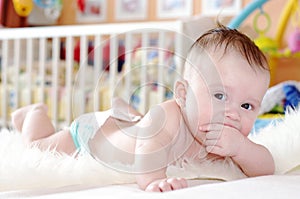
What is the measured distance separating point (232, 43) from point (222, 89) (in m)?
0.07

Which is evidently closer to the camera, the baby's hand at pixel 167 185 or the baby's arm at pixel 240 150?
the baby's hand at pixel 167 185

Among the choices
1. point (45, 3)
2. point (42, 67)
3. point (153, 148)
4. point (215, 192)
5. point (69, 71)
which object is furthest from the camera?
point (45, 3)

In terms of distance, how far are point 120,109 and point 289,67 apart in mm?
1984

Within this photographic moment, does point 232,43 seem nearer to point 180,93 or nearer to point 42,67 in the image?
point 180,93

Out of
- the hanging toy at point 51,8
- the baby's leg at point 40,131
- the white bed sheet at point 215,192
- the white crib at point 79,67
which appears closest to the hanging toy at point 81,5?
the hanging toy at point 51,8

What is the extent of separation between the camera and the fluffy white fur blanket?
0.89 meters

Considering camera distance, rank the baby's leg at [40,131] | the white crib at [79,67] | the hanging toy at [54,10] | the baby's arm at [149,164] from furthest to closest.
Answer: the hanging toy at [54,10] → the white crib at [79,67] → the baby's leg at [40,131] → the baby's arm at [149,164]

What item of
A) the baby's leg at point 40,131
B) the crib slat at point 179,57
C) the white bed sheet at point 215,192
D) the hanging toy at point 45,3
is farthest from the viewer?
the hanging toy at point 45,3

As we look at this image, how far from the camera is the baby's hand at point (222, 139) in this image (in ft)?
2.95

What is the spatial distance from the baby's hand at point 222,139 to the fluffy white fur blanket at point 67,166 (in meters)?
0.12

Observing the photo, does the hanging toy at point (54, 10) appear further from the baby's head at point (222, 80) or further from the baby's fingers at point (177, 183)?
the baby's fingers at point (177, 183)

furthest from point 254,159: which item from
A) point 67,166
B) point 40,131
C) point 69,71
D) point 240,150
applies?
point 69,71

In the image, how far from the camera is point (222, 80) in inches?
35.4

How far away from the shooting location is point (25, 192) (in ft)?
2.64
